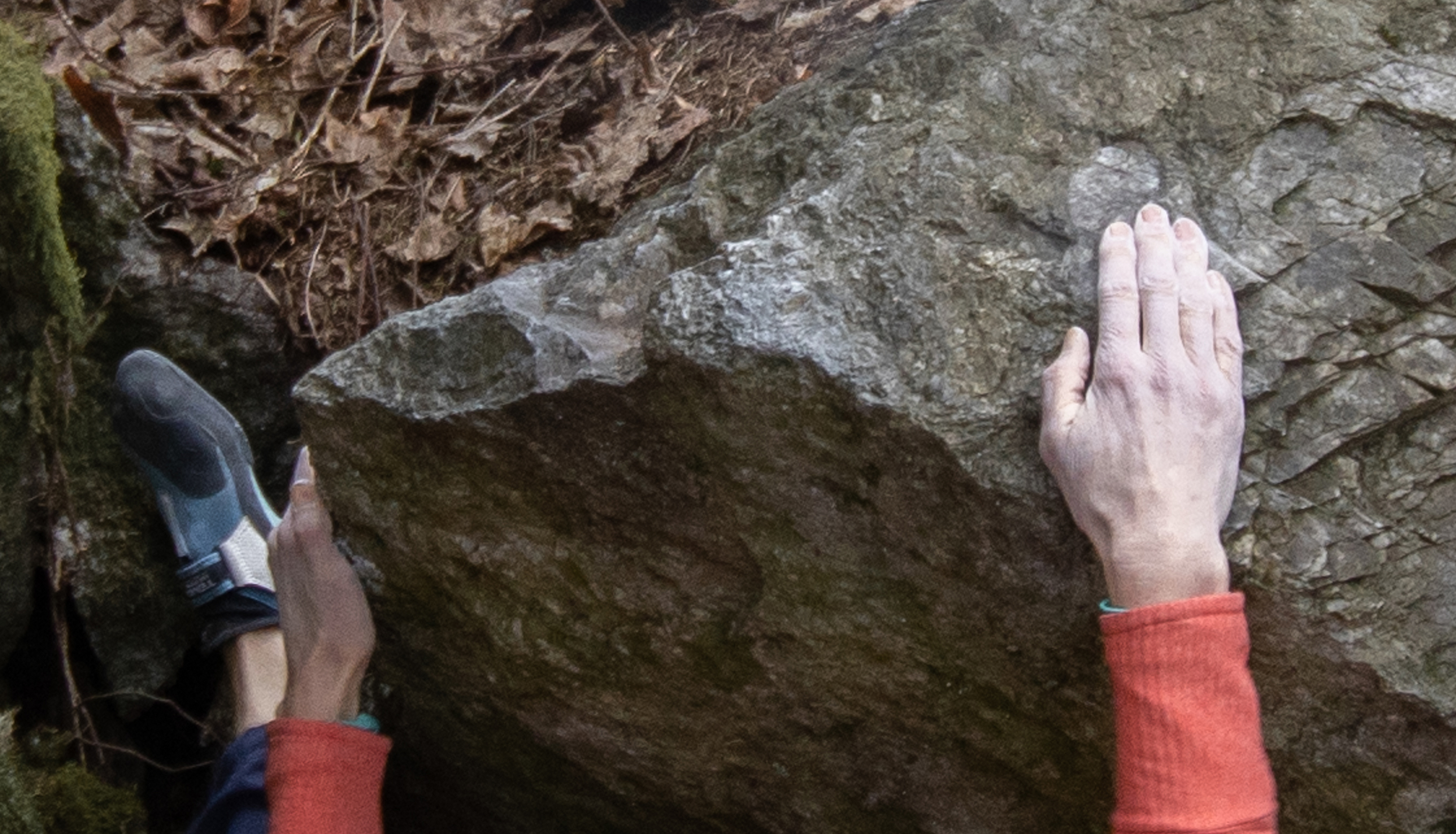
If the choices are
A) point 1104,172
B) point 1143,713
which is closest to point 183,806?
point 1143,713

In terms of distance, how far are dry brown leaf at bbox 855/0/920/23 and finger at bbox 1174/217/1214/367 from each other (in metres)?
1.19

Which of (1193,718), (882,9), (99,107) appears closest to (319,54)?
(99,107)

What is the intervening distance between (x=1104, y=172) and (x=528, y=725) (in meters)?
1.49

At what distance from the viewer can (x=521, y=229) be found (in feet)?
8.71

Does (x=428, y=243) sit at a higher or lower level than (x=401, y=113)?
lower

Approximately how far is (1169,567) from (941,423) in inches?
13.8

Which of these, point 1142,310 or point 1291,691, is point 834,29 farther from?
→ point 1291,691

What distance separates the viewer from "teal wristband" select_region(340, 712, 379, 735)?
2.12m

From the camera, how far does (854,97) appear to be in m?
1.83

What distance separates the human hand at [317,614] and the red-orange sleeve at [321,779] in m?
0.07

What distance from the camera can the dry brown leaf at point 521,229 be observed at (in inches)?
103

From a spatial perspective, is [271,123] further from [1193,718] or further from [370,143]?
[1193,718]

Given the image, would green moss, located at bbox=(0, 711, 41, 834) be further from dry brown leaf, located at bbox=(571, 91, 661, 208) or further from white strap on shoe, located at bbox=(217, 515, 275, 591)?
dry brown leaf, located at bbox=(571, 91, 661, 208)

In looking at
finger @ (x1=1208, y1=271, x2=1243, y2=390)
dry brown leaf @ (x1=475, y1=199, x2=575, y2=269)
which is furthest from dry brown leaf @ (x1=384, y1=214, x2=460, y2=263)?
finger @ (x1=1208, y1=271, x2=1243, y2=390)
